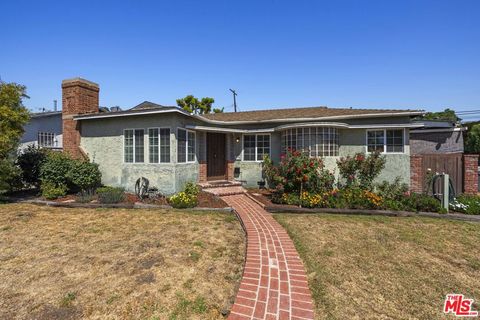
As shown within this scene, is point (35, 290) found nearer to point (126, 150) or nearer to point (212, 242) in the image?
point (212, 242)

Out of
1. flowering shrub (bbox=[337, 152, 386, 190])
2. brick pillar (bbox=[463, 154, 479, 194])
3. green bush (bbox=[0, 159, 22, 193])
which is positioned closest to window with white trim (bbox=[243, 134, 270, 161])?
flowering shrub (bbox=[337, 152, 386, 190])

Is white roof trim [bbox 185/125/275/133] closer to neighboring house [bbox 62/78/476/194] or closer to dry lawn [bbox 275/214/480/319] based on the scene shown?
neighboring house [bbox 62/78/476/194]

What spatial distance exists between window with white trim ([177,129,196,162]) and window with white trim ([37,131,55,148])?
46.4 feet

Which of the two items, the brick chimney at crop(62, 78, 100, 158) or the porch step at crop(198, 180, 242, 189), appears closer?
the porch step at crop(198, 180, 242, 189)

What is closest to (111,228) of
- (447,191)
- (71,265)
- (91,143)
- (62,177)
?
(71,265)

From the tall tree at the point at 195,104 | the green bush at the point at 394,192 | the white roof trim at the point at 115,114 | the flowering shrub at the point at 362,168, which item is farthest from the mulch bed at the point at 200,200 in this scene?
the tall tree at the point at 195,104

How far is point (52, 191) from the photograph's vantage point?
9.43 meters

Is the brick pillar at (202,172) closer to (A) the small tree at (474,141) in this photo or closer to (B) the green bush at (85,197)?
(B) the green bush at (85,197)

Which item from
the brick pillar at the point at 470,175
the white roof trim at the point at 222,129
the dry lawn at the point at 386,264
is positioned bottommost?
the dry lawn at the point at 386,264

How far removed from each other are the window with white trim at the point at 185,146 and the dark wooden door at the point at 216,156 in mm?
1193

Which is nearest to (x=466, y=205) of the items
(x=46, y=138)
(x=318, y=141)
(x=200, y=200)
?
(x=318, y=141)

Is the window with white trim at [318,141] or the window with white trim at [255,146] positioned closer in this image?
the window with white trim at [318,141]

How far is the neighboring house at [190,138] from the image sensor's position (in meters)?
9.75

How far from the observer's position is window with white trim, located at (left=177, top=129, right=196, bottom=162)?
9.90 meters
